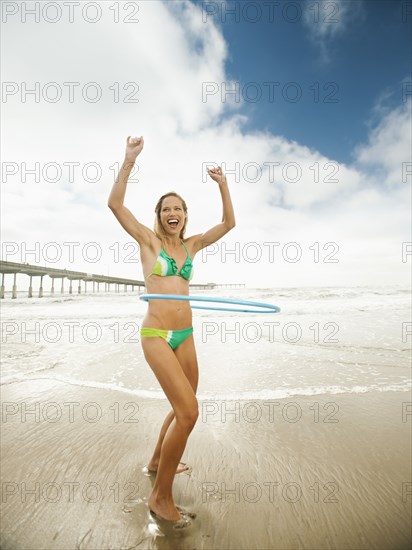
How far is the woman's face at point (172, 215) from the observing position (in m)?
3.14

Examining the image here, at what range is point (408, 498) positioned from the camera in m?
2.76

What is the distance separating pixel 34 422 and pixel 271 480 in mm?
3213

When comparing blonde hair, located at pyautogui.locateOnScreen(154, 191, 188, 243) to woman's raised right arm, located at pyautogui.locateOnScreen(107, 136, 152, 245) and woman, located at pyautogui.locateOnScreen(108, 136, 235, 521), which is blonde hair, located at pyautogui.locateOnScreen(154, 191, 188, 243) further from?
woman's raised right arm, located at pyautogui.locateOnScreen(107, 136, 152, 245)

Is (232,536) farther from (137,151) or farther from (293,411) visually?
(137,151)

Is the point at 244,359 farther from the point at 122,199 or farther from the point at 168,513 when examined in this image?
the point at 122,199

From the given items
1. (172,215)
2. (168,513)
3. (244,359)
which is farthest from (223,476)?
(244,359)

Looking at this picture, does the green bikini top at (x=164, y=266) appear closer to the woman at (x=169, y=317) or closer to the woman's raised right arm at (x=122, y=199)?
the woman at (x=169, y=317)

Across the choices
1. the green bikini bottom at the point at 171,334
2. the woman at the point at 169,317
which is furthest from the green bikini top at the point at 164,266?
the green bikini bottom at the point at 171,334

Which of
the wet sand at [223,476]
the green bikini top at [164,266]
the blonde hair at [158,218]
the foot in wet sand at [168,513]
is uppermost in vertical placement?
the blonde hair at [158,218]

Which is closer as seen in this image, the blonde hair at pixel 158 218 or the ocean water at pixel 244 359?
the blonde hair at pixel 158 218

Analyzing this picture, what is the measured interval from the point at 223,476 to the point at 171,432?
3.29ft

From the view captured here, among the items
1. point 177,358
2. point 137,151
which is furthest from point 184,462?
point 137,151

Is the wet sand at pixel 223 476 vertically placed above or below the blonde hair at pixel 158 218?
below

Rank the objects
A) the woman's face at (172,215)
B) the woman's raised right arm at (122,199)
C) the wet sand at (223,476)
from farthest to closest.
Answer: the woman's face at (172,215), the woman's raised right arm at (122,199), the wet sand at (223,476)
